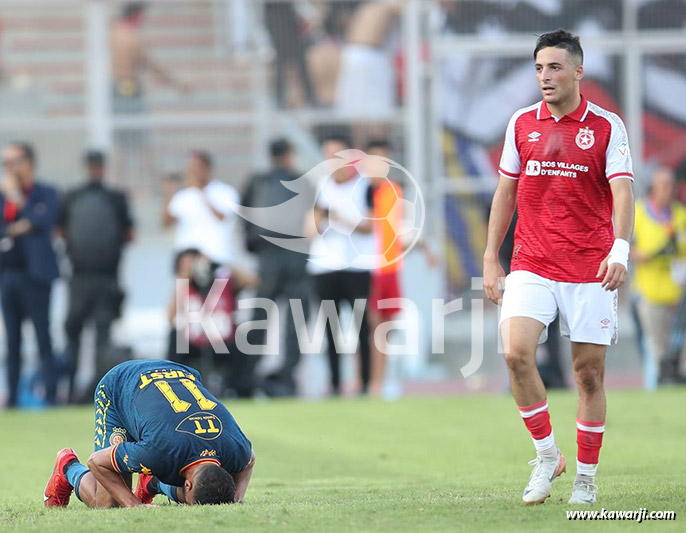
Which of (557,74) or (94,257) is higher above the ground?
(557,74)

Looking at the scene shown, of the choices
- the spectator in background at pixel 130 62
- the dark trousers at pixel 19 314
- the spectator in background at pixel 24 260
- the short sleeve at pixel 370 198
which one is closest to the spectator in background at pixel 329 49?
the spectator in background at pixel 130 62

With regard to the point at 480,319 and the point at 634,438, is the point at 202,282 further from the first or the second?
the point at 634,438

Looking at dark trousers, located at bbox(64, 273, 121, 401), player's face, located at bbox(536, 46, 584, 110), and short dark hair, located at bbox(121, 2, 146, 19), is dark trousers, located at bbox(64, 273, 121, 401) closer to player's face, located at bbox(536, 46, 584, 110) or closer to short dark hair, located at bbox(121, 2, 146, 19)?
→ short dark hair, located at bbox(121, 2, 146, 19)

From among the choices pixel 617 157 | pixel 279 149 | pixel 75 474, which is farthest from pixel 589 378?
pixel 279 149

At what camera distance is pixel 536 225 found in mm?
7164

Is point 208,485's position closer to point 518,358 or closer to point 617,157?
point 518,358

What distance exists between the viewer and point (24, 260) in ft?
49.9

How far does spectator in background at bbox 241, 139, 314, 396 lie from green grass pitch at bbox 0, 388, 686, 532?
1.16 meters

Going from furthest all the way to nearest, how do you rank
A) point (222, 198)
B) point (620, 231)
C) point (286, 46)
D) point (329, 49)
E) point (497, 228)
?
point (286, 46), point (329, 49), point (222, 198), point (497, 228), point (620, 231)

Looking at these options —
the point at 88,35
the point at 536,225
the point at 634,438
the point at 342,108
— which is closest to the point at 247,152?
the point at 342,108

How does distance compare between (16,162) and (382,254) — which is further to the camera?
(382,254)

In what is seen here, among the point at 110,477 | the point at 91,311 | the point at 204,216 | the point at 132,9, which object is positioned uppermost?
the point at 132,9

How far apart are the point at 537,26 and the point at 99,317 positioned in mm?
7853

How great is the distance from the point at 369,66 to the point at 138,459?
13.1 meters
